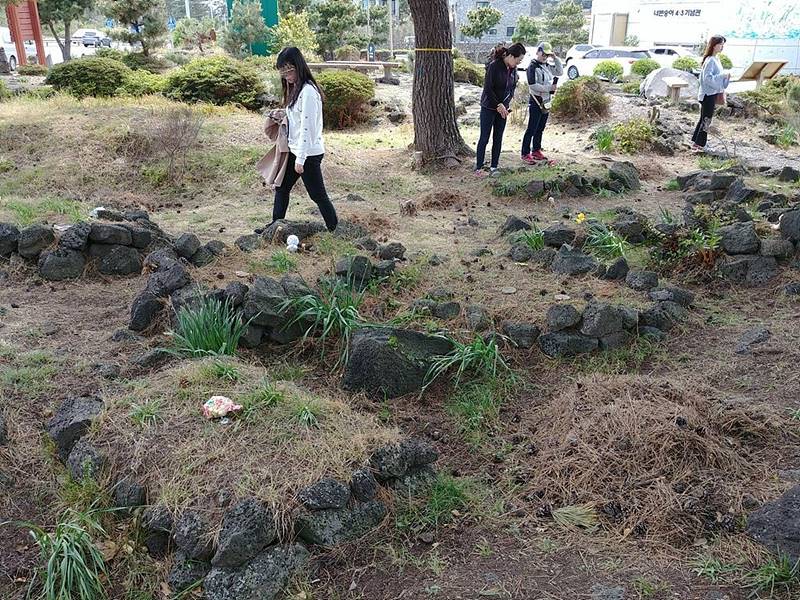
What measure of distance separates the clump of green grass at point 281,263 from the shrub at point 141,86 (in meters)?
9.29

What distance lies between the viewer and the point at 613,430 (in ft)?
11.2

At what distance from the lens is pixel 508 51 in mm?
8672

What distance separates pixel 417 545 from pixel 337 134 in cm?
1059

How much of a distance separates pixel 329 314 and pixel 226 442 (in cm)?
141

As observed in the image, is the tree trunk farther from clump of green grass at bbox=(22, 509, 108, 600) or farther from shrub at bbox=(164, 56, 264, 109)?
clump of green grass at bbox=(22, 509, 108, 600)

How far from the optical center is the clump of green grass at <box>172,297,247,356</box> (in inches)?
159

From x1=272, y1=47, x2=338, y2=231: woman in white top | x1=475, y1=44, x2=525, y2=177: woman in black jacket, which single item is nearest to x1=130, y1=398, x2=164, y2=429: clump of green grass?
x1=272, y1=47, x2=338, y2=231: woman in white top

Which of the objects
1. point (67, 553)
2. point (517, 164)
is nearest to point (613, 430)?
point (67, 553)

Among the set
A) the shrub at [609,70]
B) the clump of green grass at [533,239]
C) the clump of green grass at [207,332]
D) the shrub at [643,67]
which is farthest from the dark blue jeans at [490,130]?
the shrub at [643,67]

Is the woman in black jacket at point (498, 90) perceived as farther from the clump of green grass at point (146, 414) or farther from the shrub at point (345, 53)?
the shrub at point (345, 53)

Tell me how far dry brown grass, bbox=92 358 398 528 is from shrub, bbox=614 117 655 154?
345 inches

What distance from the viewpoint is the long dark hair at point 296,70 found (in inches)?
225

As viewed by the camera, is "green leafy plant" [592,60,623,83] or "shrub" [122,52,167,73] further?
"green leafy plant" [592,60,623,83]

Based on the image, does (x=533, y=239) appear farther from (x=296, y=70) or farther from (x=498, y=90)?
(x=498, y=90)
